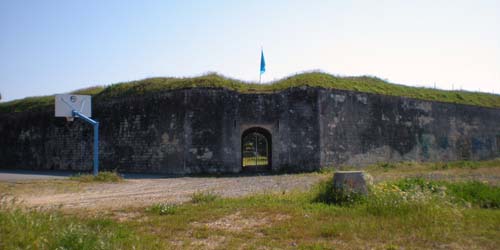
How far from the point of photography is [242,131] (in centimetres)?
1591

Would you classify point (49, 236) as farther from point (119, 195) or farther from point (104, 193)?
point (104, 193)

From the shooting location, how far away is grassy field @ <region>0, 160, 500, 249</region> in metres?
4.36

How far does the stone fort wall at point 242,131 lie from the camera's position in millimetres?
15648

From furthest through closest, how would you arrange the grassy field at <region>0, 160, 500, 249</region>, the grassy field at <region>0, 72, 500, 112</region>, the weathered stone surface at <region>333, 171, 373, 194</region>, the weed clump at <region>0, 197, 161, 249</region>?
1. the grassy field at <region>0, 72, 500, 112</region>
2. the weathered stone surface at <region>333, 171, 373, 194</region>
3. the grassy field at <region>0, 160, 500, 249</region>
4. the weed clump at <region>0, 197, 161, 249</region>

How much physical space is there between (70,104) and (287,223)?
41.0 feet

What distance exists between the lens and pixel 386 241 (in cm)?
488

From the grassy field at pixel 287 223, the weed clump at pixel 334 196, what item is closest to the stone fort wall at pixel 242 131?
the grassy field at pixel 287 223

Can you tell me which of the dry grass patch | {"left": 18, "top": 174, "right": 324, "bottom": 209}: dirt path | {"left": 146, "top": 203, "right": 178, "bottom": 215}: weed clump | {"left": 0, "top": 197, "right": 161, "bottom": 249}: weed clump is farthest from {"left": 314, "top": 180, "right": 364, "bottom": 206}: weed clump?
{"left": 0, "top": 197, "right": 161, "bottom": 249}: weed clump

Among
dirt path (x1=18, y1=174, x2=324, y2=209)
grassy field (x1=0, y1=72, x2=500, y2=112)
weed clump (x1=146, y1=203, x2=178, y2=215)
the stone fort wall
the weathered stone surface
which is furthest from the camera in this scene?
grassy field (x1=0, y1=72, x2=500, y2=112)

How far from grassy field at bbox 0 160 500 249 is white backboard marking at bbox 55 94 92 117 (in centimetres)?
968

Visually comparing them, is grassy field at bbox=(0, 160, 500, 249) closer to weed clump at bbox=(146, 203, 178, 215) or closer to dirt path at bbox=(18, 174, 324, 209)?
weed clump at bbox=(146, 203, 178, 215)

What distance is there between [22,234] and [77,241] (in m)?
0.61

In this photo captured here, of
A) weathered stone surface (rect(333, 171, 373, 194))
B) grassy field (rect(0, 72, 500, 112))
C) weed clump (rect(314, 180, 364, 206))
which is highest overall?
grassy field (rect(0, 72, 500, 112))

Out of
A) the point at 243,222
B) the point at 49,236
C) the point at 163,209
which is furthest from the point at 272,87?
the point at 49,236
